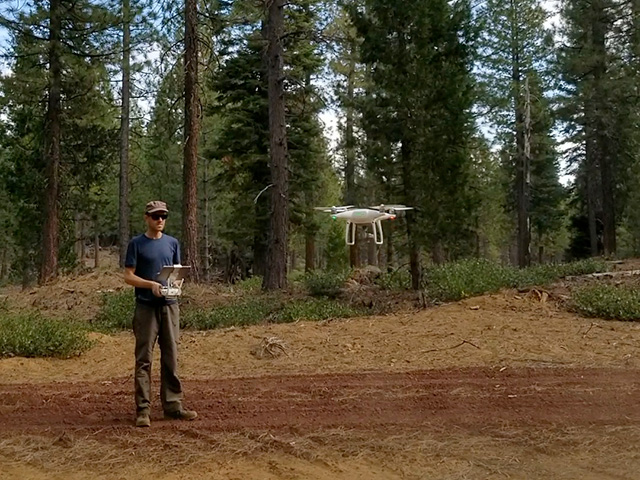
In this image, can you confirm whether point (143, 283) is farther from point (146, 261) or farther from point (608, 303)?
point (608, 303)

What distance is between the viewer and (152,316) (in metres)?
5.41

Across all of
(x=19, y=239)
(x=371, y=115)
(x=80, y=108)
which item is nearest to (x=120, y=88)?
(x=80, y=108)

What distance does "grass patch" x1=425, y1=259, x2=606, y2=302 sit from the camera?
12.0m

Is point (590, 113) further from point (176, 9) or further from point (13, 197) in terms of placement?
point (13, 197)

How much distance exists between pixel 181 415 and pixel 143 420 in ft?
1.18

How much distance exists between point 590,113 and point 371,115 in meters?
15.6

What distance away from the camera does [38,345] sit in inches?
327

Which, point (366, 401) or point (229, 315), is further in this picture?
point (229, 315)

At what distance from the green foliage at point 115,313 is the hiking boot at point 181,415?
6.40 meters

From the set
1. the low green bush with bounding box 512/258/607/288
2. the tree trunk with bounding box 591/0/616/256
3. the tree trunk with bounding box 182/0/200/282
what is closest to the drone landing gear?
the low green bush with bounding box 512/258/607/288

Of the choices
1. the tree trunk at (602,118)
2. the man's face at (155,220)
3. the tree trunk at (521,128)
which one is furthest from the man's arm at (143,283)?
the tree trunk at (602,118)

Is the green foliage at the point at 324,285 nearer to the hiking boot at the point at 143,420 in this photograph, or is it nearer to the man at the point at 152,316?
the man at the point at 152,316

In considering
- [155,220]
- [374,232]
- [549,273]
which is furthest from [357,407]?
[549,273]

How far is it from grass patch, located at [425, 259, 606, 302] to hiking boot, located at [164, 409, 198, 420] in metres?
7.46
